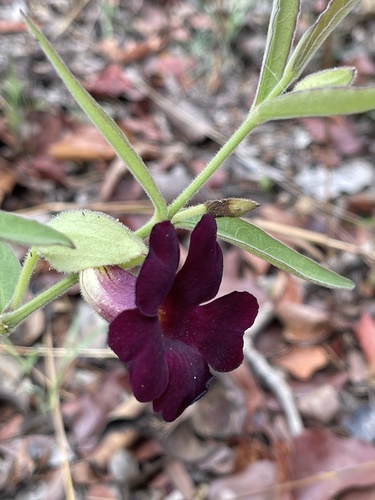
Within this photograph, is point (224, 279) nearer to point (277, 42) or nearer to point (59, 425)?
point (59, 425)

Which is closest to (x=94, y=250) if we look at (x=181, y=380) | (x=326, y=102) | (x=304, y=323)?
(x=181, y=380)

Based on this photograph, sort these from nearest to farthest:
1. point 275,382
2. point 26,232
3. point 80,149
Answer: point 26,232 → point 275,382 → point 80,149

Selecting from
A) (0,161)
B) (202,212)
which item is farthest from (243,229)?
(0,161)

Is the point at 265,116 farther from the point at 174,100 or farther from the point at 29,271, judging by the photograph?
the point at 174,100

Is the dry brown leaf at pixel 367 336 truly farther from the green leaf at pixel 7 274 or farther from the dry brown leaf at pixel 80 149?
the green leaf at pixel 7 274

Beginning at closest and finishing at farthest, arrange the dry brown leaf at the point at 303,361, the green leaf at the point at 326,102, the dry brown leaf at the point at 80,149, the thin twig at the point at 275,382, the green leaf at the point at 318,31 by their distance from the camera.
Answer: the green leaf at the point at 326,102 < the green leaf at the point at 318,31 < the thin twig at the point at 275,382 < the dry brown leaf at the point at 303,361 < the dry brown leaf at the point at 80,149

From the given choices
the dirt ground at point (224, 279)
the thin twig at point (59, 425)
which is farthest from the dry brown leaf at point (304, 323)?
the thin twig at point (59, 425)

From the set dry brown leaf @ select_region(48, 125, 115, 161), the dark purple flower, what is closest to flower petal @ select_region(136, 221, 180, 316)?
the dark purple flower
